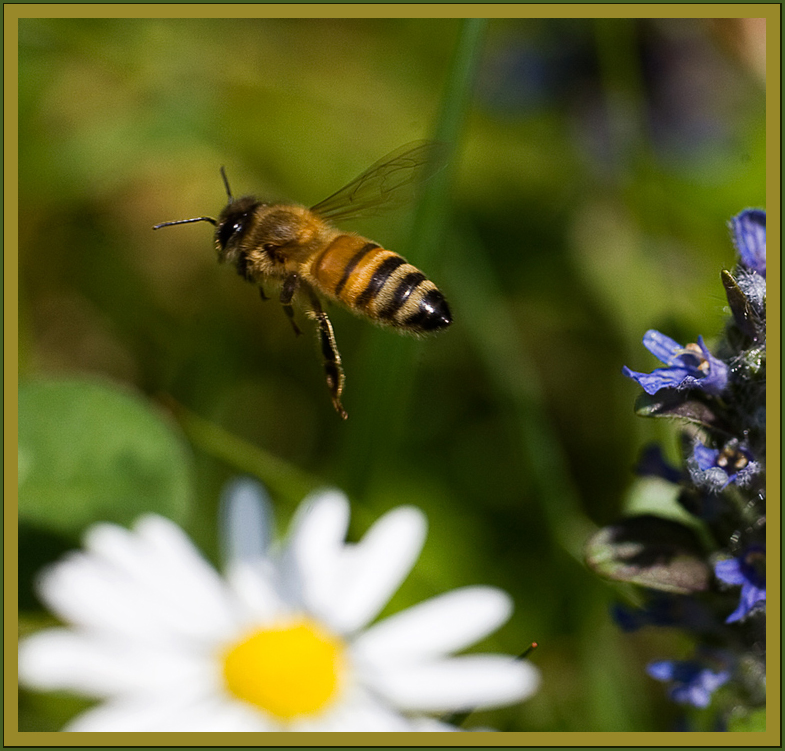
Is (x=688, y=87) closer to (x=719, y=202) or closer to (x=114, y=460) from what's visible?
(x=719, y=202)

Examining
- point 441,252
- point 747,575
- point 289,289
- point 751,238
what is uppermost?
point 441,252

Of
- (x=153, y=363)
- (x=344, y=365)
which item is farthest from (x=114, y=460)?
(x=344, y=365)

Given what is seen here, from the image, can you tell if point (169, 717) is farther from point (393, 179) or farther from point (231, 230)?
point (393, 179)

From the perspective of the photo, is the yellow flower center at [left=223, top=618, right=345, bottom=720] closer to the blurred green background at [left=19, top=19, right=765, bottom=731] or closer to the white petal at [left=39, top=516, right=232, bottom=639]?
the white petal at [left=39, top=516, right=232, bottom=639]

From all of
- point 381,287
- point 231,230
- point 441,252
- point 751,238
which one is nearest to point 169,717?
point 381,287

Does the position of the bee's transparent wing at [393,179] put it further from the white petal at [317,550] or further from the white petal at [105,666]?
the white petal at [105,666]

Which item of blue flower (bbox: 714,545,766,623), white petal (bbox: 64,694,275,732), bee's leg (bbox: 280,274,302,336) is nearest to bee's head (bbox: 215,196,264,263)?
bee's leg (bbox: 280,274,302,336)

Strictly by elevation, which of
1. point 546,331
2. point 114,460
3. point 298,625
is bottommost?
point 298,625
